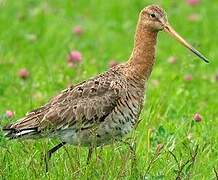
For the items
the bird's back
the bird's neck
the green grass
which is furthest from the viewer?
the bird's neck

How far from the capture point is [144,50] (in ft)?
24.3

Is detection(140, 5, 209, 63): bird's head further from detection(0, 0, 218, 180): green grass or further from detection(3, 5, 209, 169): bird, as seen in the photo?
detection(0, 0, 218, 180): green grass

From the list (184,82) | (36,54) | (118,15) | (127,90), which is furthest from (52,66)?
(127,90)

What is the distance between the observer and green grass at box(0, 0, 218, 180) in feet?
21.7

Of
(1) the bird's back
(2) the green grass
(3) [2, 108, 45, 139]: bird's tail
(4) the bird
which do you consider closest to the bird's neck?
(4) the bird

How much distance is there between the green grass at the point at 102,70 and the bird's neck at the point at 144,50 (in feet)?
1.80

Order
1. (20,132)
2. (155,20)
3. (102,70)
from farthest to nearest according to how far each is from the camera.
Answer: (102,70)
(155,20)
(20,132)

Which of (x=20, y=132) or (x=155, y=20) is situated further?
(x=155, y=20)

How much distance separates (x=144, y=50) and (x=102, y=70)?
3.47 m

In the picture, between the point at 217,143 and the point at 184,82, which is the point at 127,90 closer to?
the point at 217,143

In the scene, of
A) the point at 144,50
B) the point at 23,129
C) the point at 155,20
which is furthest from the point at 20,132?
the point at 155,20

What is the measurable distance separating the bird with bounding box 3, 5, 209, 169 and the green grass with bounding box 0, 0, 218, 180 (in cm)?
11

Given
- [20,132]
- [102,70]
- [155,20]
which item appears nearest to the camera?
[20,132]

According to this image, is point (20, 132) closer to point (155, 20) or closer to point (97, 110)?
point (97, 110)
